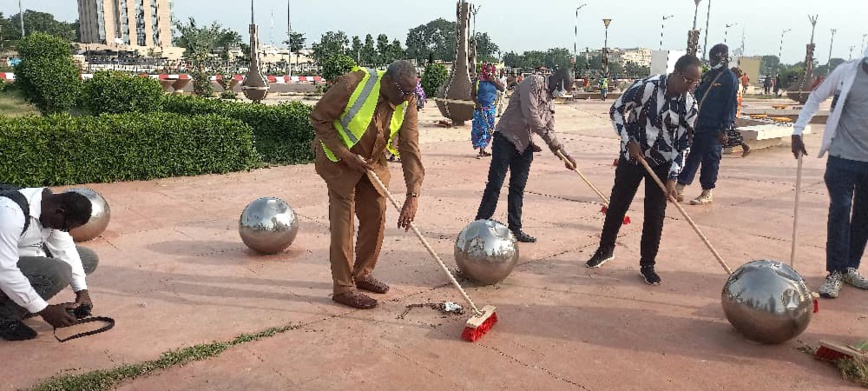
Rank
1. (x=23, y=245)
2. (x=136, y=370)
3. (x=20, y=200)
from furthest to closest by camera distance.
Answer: (x=23, y=245) < (x=20, y=200) < (x=136, y=370)

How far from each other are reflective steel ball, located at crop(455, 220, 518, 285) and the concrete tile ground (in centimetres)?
15

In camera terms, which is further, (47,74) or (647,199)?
(47,74)

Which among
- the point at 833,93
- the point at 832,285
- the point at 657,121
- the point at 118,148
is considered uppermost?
the point at 833,93

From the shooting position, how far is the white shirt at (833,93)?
504cm

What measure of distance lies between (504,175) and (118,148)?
18.4ft

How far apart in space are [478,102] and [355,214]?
780 cm

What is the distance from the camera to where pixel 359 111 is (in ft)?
14.4

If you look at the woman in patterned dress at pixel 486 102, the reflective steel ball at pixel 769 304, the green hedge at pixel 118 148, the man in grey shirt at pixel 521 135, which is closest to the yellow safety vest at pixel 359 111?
the man in grey shirt at pixel 521 135

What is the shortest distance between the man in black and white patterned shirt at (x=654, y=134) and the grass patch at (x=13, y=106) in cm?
1507

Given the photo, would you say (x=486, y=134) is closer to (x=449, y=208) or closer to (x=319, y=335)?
(x=449, y=208)

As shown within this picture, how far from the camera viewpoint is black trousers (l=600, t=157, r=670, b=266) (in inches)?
212

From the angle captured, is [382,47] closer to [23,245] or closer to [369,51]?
[369,51]

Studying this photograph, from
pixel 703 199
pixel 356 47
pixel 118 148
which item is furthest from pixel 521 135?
pixel 356 47

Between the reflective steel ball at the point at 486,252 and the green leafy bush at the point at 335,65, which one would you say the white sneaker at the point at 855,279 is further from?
the green leafy bush at the point at 335,65
